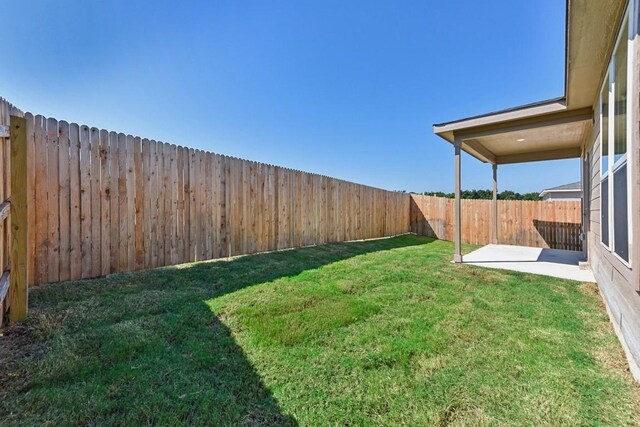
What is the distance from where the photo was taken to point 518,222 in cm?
917

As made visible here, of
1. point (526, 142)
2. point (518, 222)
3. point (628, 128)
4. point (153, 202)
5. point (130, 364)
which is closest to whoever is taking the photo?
point (130, 364)

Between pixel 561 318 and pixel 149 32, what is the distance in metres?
8.18

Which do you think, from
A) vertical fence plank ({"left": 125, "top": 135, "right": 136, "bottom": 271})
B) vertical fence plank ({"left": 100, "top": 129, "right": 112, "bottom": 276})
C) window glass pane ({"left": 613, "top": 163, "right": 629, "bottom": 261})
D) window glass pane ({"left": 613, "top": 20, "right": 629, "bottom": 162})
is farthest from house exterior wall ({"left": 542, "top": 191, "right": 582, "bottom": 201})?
vertical fence plank ({"left": 100, "top": 129, "right": 112, "bottom": 276})

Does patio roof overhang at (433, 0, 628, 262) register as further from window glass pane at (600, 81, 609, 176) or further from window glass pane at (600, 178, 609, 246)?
window glass pane at (600, 178, 609, 246)

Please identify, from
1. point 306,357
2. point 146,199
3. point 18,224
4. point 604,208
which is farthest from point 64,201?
point 604,208

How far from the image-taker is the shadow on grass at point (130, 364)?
1.48 metres

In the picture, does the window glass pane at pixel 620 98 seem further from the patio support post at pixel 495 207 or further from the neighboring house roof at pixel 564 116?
the patio support post at pixel 495 207

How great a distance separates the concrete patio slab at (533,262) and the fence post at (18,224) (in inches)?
261

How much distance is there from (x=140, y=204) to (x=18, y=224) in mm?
1696

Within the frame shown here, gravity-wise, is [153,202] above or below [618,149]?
below

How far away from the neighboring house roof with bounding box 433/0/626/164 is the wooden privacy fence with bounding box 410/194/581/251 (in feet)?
5.34

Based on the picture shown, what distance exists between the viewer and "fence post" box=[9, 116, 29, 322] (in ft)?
7.79

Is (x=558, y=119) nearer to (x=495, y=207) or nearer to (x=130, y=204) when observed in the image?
(x=495, y=207)

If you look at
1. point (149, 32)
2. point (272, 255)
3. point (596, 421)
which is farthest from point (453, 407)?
point (149, 32)
